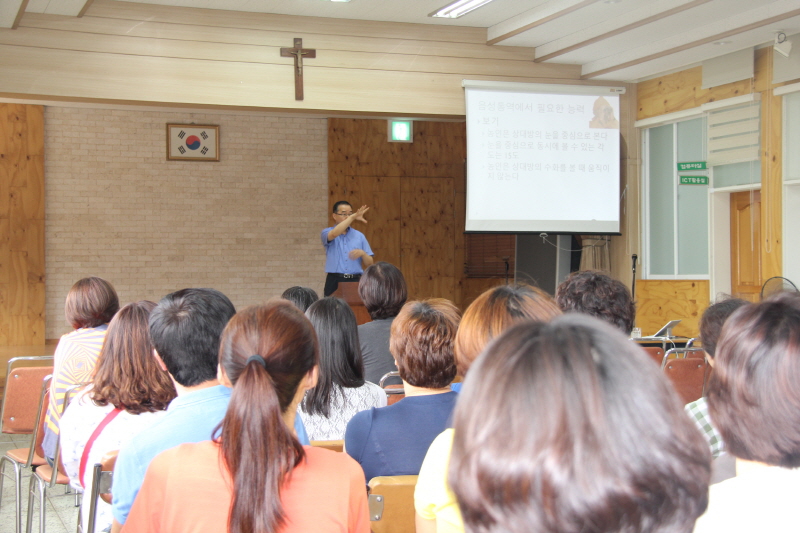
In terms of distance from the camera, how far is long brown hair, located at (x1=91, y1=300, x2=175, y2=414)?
2.02m

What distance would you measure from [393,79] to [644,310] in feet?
11.8

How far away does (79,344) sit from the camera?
2.77m

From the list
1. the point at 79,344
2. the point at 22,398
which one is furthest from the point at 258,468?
the point at 22,398

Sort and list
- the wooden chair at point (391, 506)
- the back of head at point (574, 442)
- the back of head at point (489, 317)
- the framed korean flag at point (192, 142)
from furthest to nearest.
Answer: the framed korean flag at point (192, 142)
the wooden chair at point (391, 506)
the back of head at point (489, 317)
the back of head at point (574, 442)

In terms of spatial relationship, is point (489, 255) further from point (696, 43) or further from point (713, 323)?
point (713, 323)

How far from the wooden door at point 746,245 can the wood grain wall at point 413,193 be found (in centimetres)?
424

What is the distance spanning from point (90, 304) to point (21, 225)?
7056 millimetres

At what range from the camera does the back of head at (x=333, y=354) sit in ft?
Result: 7.95

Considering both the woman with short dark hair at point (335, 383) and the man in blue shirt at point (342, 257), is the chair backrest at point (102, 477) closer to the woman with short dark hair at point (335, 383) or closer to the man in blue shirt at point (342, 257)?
the woman with short dark hair at point (335, 383)

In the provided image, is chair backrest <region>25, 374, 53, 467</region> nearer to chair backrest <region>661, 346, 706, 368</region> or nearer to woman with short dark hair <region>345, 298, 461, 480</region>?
woman with short dark hair <region>345, 298, 461, 480</region>

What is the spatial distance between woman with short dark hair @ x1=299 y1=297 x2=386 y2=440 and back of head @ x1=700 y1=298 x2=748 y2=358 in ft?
3.64

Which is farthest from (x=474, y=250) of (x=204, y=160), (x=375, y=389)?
(x=375, y=389)

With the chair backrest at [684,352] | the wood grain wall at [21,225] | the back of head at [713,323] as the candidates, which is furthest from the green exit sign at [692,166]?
the wood grain wall at [21,225]

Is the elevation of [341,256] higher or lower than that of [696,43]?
lower
